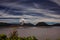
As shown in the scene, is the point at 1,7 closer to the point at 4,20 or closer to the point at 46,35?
the point at 4,20

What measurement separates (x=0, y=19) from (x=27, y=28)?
299mm

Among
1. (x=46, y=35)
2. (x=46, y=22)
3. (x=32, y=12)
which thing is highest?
(x=32, y=12)

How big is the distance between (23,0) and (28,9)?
4.3 inches

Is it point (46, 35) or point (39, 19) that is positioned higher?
point (39, 19)

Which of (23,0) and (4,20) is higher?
(23,0)

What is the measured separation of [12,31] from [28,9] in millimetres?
285

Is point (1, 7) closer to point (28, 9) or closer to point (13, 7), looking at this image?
point (13, 7)

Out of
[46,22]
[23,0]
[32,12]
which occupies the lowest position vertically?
[46,22]

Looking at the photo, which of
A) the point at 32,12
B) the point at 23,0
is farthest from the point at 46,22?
the point at 23,0

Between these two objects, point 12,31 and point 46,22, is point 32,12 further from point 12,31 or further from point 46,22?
point 12,31

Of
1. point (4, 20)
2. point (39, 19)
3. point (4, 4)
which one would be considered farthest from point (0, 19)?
point (39, 19)

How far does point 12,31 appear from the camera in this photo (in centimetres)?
146

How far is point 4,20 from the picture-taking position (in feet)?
4.88

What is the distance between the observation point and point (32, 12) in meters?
1.49
